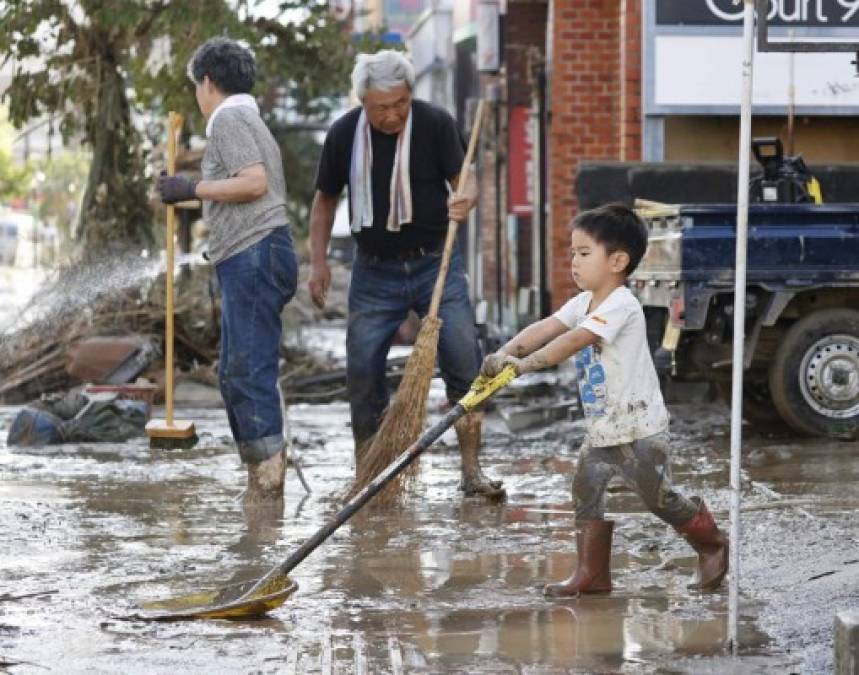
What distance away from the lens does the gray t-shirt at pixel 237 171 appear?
7836 millimetres

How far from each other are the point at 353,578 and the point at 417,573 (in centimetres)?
23

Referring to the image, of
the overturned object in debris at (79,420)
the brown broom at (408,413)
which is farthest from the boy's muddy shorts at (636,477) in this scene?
the overturned object in debris at (79,420)

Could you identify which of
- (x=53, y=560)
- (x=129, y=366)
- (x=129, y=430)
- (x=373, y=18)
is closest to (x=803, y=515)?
(x=53, y=560)

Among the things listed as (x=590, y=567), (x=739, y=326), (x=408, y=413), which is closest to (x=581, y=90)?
(x=408, y=413)

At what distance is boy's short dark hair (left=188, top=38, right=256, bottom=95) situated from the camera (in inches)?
314

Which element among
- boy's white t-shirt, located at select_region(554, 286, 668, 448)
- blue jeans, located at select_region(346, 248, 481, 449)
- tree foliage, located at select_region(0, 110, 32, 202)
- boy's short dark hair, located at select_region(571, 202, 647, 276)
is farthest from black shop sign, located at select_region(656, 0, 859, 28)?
tree foliage, located at select_region(0, 110, 32, 202)

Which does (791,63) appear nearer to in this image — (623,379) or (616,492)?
(616,492)

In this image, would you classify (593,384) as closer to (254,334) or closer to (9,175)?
(254,334)

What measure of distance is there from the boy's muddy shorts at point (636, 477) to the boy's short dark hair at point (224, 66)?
278 centimetres

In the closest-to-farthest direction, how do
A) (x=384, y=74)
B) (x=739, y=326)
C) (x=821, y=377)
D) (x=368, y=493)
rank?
1. (x=739, y=326)
2. (x=368, y=493)
3. (x=384, y=74)
4. (x=821, y=377)

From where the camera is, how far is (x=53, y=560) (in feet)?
21.8

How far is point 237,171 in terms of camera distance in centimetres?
780

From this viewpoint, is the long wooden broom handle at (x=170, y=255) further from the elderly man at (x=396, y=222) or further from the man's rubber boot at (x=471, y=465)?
the man's rubber boot at (x=471, y=465)

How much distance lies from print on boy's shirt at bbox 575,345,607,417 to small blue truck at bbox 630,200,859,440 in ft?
14.5
